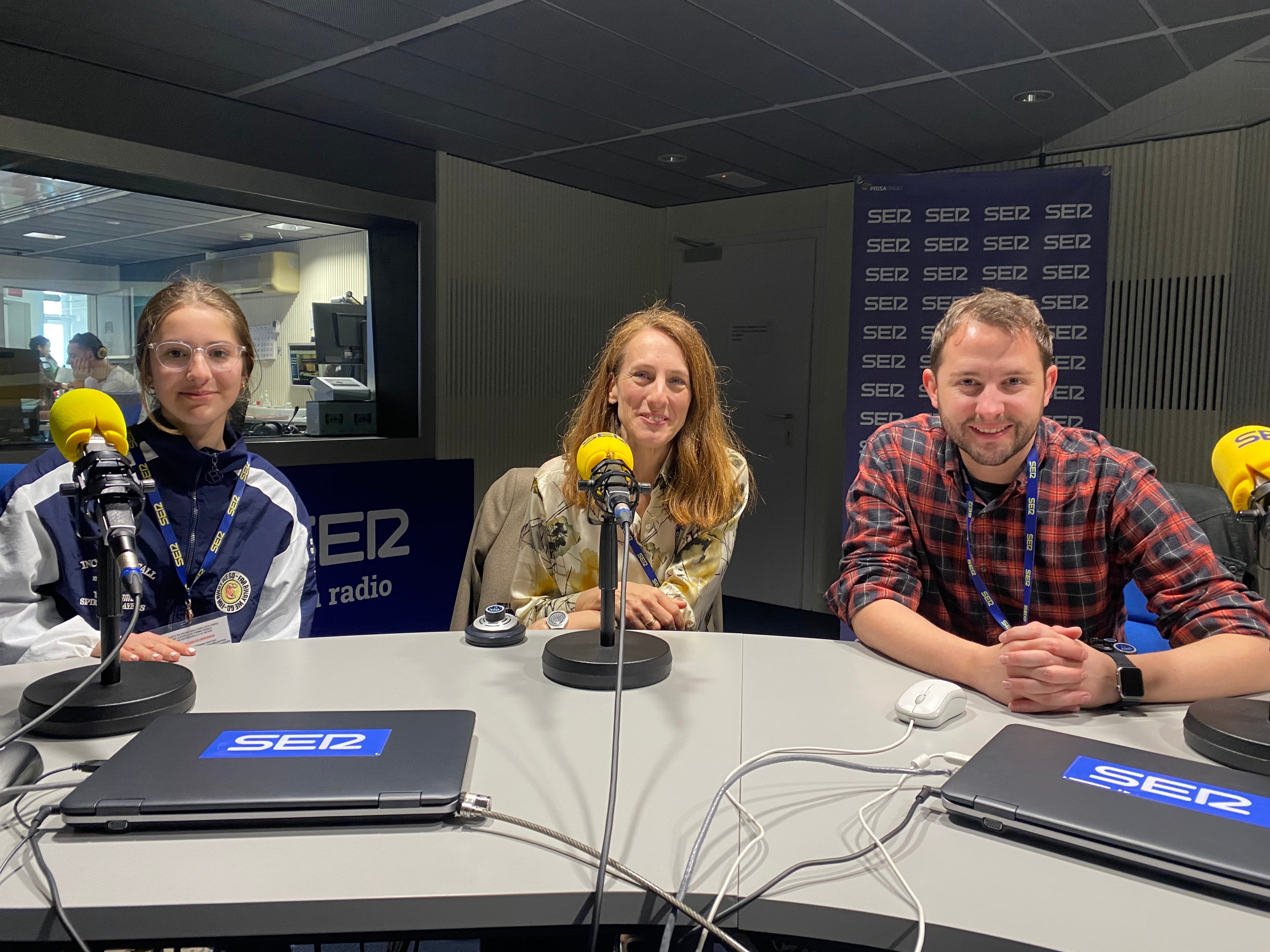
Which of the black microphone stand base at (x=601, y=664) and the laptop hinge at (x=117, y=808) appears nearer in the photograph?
the laptop hinge at (x=117, y=808)

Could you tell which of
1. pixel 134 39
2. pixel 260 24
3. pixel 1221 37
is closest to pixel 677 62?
pixel 260 24

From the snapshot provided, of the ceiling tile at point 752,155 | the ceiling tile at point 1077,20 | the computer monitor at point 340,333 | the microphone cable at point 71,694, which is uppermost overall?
the ceiling tile at point 752,155

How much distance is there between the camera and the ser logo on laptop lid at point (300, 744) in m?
0.94

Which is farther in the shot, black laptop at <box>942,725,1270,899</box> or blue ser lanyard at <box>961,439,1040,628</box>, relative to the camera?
blue ser lanyard at <box>961,439,1040,628</box>

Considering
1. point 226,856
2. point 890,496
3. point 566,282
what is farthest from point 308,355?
point 226,856

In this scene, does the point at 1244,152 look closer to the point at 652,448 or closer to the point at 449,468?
the point at 652,448

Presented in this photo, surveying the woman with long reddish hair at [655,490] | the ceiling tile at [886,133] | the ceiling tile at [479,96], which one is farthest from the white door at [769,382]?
the woman with long reddish hair at [655,490]

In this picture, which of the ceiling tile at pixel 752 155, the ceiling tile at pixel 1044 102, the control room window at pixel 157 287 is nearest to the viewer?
the ceiling tile at pixel 1044 102

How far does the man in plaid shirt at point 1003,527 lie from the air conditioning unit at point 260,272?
16.0 feet

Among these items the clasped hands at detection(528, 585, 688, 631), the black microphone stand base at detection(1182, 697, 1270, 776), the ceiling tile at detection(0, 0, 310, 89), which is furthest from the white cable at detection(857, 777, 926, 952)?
the ceiling tile at detection(0, 0, 310, 89)

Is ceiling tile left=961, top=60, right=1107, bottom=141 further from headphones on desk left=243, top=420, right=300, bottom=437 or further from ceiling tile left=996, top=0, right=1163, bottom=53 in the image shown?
headphones on desk left=243, top=420, right=300, bottom=437

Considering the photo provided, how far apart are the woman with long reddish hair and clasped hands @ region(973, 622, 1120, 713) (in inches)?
30.5

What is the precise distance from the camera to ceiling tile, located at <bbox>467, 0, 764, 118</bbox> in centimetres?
287

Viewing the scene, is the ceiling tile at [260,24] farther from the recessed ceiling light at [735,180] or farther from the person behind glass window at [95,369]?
the recessed ceiling light at [735,180]
